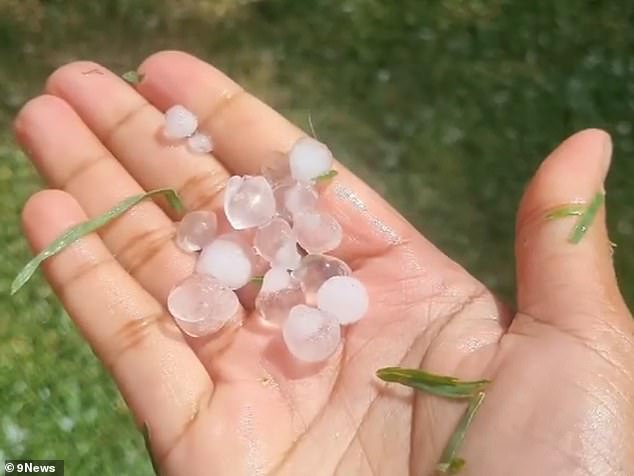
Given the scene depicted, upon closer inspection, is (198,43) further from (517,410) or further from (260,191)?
(517,410)

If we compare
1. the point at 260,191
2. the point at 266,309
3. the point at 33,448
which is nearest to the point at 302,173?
the point at 260,191

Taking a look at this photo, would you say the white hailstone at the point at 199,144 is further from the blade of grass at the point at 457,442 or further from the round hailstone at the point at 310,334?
the blade of grass at the point at 457,442

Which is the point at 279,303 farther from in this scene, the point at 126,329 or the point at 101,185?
the point at 101,185

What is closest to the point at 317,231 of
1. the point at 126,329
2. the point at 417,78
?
the point at 126,329
